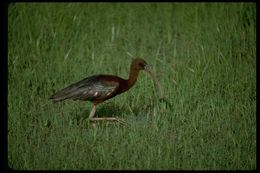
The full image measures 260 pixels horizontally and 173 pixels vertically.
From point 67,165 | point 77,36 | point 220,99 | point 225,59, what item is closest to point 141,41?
point 77,36

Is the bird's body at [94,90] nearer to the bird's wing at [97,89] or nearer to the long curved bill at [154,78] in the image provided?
the bird's wing at [97,89]

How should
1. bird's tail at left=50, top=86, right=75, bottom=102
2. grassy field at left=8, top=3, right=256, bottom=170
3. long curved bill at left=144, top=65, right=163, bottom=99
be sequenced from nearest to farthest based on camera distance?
grassy field at left=8, top=3, right=256, bottom=170 → bird's tail at left=50, top=86, right=75, bottom=102 → long curved bill at left=144, top=65, right=163, bottom=99

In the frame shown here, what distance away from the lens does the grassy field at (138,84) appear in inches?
310

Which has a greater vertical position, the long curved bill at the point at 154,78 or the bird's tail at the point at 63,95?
the long curved bill at the point at 154,78

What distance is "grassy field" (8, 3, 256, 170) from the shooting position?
7871mm

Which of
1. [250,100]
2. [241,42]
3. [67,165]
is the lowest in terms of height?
[67,165]

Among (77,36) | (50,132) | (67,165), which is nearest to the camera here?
(67,165)

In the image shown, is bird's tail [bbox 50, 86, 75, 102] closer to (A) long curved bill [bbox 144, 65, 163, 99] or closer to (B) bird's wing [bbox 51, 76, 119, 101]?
(B) bird's wing [bbox 51, 76, 119, 101]

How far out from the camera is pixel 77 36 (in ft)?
36.4

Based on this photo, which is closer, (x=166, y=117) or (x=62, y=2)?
(x=166, y=117)

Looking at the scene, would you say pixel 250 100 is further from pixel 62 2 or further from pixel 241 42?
pixel 62 2

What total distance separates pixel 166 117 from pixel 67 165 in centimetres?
137

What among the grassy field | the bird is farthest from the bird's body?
the grassy field

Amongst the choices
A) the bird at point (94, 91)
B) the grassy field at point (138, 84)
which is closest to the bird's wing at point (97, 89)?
the bird at point (94, 91)
